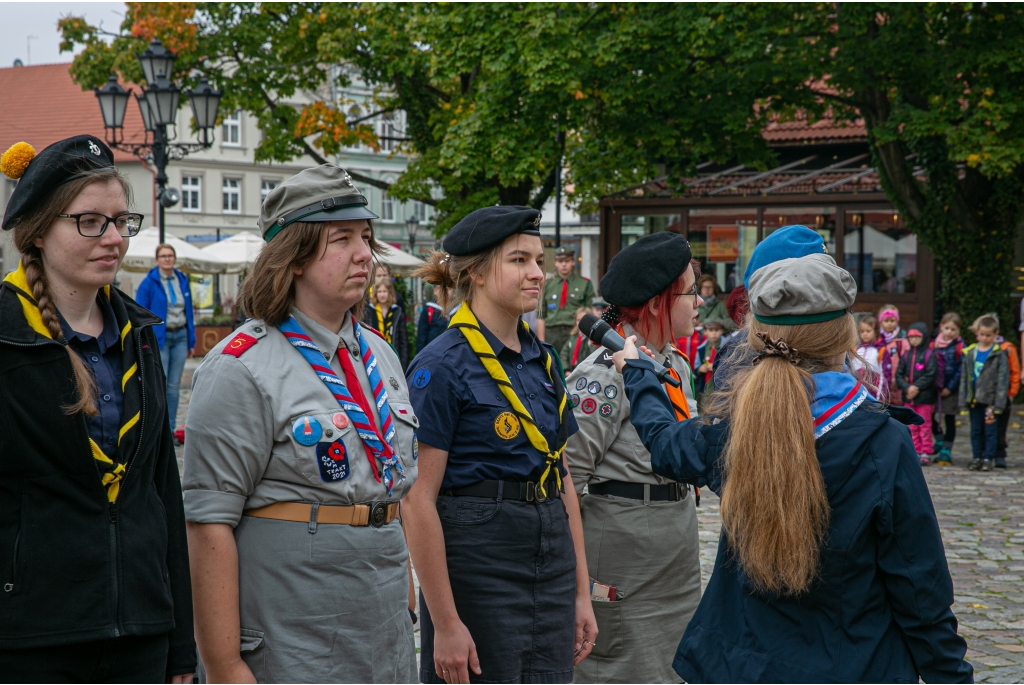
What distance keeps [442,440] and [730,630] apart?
3.26 ft

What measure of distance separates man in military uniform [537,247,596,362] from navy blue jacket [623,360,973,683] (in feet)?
46.2

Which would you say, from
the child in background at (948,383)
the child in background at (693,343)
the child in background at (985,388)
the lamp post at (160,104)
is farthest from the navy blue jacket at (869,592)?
the lamp post at (160,104)

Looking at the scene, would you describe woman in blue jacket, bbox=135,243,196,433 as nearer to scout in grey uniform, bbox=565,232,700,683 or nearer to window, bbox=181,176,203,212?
scout in grey uniform, bbox=565,232,700,683

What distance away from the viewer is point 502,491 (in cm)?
300

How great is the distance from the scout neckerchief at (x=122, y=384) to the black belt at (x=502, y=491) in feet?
3.21

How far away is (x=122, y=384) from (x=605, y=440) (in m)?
1.66

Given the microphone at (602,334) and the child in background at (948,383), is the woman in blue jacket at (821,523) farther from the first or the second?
the child in background at (948,383)

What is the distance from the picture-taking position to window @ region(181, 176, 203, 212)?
51094 millimetres

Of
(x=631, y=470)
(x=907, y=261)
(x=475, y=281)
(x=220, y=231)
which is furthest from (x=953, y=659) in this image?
(x=220, y=231)

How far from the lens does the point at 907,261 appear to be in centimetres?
2102

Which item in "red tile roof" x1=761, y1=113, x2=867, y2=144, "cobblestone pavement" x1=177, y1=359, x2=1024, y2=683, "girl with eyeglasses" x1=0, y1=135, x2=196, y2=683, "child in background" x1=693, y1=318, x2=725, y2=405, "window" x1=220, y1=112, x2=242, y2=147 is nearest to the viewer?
"girl with eyeglasses" x1=0, y1=135, x2=196, y2=683

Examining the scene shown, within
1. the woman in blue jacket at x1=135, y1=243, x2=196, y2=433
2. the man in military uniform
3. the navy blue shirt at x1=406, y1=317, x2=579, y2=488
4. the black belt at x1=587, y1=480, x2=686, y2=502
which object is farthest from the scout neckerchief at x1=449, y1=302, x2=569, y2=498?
the man in military uniform

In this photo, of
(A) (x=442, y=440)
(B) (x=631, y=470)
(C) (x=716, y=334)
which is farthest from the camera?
(C) (x=716, y=334)

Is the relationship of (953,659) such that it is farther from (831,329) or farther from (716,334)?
(716,334)
